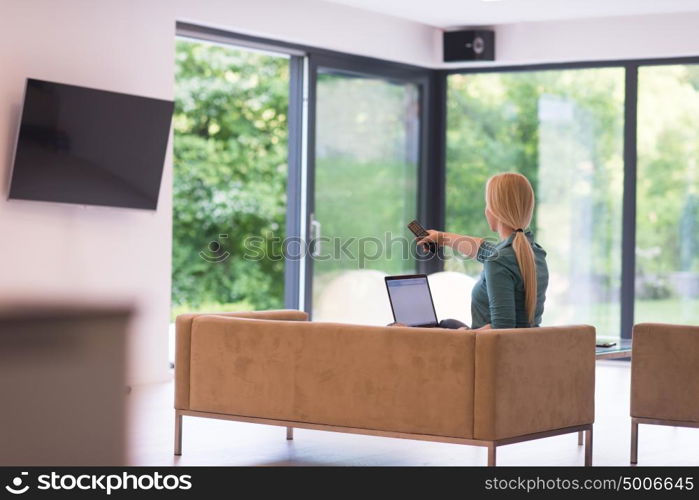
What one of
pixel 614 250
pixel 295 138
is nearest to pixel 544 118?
pixel 614 250

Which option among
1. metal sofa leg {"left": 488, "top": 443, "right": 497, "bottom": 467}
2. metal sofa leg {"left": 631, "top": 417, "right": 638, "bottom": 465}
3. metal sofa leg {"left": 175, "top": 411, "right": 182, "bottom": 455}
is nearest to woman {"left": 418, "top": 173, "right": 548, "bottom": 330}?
metal sofa leg {"left": 488, "top": 443, "right": 497, "bottom": 467}

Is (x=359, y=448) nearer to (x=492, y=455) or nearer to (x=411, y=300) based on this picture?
(x=411, y=300)

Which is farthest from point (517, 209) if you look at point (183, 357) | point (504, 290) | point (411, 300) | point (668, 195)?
point (668, 195)

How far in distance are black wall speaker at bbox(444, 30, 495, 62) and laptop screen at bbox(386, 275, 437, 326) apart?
412cm

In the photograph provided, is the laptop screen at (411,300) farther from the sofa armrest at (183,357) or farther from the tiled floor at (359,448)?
the sofa armrest at (183,357)

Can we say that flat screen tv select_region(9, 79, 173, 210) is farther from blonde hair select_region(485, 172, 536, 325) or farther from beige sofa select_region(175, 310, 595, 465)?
blonde hair select_region(485, 172, 536, 325)

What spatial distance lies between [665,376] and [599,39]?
424 cm

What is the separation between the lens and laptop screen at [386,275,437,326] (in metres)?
4.07

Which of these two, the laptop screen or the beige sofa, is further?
the laptop screen

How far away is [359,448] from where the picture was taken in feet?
14.5

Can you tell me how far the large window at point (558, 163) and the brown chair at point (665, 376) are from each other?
388 cm

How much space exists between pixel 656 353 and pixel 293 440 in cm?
159

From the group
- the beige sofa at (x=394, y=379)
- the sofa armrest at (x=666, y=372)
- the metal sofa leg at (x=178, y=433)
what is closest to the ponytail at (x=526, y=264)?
the beige sofa at (x=394, y=379)

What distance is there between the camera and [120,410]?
1005 mm
